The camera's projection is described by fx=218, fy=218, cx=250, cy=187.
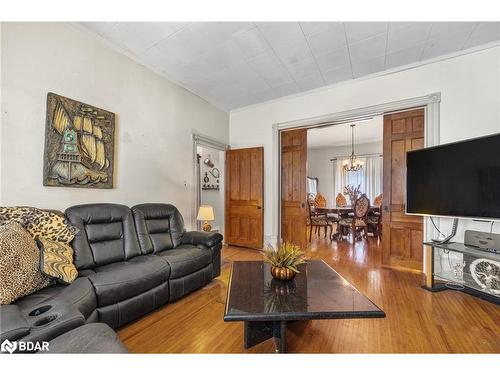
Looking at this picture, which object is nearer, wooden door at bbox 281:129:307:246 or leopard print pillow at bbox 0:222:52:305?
leopard print pillow at bbox 0:222:52:305

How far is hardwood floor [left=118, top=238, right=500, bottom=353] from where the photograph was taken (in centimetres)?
156

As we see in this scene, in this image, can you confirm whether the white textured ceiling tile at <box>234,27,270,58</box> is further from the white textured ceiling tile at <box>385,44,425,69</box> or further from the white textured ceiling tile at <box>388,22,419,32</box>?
the white textured ceiling tile at <box>385,44,425,69</box>

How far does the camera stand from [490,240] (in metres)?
2.21

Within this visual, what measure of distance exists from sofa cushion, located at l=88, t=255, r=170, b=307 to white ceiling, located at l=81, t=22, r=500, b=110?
251 centimetres

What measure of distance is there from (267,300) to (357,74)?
137 inches

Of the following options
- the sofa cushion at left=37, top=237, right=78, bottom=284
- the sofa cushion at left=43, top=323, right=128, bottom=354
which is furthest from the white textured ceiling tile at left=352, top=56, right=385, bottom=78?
the sofa cushion at left=37, top=237, right=78, bottom=284

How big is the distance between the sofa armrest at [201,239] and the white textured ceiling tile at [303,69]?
263 cm

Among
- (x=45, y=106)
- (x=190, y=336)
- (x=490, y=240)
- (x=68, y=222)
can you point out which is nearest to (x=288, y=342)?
(x=190, y=336)

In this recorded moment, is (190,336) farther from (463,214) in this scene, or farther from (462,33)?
(462,33)

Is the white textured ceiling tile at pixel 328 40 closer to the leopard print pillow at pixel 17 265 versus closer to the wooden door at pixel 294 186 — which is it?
the wooden door at pixel 294 186

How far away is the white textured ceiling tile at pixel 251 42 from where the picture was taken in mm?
2482

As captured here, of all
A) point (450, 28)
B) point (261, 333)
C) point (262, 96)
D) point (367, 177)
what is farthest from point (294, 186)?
point (367, 177)

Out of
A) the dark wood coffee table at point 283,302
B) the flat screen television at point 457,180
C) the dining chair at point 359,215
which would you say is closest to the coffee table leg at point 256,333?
the dark wood coffee table at point 283,302

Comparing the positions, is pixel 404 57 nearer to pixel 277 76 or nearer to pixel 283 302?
pixel 277 76
